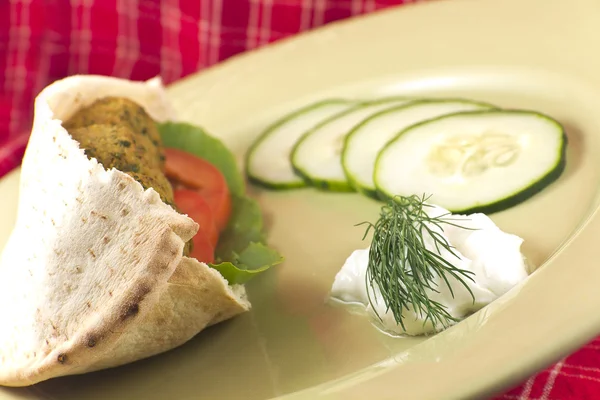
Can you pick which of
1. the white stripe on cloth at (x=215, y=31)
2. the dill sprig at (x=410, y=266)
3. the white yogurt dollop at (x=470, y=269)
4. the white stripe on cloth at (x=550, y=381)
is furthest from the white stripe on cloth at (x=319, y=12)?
the white stripe on cloth at (x=550, y=381)

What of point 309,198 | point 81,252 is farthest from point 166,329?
point 309,198

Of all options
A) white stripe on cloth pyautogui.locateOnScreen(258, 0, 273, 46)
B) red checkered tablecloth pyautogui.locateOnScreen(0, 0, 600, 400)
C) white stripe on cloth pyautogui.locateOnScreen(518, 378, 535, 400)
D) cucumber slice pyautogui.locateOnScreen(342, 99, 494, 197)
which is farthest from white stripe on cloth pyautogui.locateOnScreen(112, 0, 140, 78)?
white stripe on cloth pyautogui.locateOnScreen(518, 378, 535, 400)

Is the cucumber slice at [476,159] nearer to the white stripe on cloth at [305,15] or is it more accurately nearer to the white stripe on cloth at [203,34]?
the white stripe on cloth at [305,15]

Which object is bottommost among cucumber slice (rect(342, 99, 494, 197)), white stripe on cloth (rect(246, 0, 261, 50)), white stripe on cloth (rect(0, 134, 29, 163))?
white stripe on cloth (rect(0, 134, 29, 163))

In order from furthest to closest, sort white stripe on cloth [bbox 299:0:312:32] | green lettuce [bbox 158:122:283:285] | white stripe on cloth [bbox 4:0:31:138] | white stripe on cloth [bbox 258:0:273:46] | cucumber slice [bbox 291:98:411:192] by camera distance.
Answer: white stripe on cloth [bbox 4:0:31:138] < white stripe on cloth [bbox 258:0:273:46] < white stripe on cloth [bbox 299:0:312:32] < cucumber slice [bbox 291:98:411:192] < green lettuce [bbox 158:122:283:285]

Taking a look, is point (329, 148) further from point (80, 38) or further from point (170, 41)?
point (80, 38)

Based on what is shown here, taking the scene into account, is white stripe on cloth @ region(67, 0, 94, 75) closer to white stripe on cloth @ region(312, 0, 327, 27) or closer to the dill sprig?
white stripe on cloth @ region(312, 0, 327, 27)

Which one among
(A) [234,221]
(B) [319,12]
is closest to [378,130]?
(A) [234,221]
